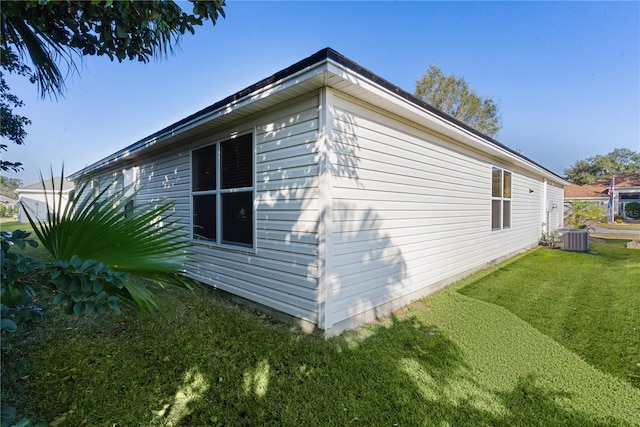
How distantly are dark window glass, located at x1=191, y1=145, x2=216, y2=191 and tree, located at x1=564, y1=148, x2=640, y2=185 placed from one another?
4954 centimetres

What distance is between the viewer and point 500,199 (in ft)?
25.2

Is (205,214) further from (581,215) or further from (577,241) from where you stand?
(581,215)

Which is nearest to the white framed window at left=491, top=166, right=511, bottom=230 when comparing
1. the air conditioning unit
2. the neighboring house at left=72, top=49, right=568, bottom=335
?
the neighboring house at left=72, top=49, right=568, bottom=335

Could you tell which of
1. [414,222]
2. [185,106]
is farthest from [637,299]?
[185,106]

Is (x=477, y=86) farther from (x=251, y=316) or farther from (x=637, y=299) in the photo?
(x=251, y=316)

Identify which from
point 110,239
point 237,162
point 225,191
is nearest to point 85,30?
point 110,239

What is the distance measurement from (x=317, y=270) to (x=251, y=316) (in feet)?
4.48

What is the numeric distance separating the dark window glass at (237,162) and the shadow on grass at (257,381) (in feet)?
6.93

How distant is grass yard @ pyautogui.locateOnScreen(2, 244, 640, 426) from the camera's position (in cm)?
220

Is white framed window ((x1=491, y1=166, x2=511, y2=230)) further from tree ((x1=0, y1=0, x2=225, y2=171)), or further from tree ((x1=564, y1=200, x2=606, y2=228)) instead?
tree ((x1=564, y1=200, x2=606, y2=228))

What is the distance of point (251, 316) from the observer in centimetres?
402

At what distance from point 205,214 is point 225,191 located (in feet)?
2.77

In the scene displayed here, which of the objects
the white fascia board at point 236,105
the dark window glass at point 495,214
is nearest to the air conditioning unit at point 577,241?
the dark window glass at point 495,214

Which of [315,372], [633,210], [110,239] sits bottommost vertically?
[315,372]
